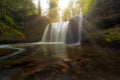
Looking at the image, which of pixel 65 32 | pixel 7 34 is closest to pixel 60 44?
pixel 65 32

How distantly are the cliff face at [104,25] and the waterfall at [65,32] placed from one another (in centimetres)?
205

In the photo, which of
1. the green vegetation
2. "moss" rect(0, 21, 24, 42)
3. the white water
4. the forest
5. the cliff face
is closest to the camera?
the forest

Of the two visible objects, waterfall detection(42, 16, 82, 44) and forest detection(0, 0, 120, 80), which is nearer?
forest detection(0, 0, 120, 80)

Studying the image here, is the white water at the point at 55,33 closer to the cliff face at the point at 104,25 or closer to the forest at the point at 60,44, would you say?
the forest at the point at 60,44

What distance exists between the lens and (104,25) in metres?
12.4

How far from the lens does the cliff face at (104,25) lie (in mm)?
10493

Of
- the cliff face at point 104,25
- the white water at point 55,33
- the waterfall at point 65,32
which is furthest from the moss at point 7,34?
A: the cliff face at point 104,25

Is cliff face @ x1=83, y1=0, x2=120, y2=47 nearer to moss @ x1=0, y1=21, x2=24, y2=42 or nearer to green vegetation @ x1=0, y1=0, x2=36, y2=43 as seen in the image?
moss @ x1=0, y1=21, x2=24, y2=42

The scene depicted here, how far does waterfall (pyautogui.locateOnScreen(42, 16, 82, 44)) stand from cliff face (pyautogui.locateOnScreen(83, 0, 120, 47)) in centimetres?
205

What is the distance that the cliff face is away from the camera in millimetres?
10493

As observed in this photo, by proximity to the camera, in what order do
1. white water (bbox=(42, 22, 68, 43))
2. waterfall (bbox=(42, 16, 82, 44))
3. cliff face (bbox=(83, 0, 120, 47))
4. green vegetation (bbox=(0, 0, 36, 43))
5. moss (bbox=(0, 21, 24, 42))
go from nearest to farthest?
cliff face (bbox=(83, 0, 120, 47)), moss (bbox=(0, 21, 24, 42)), green vegetation (bbox=(0, 0, 36, 43)), waterfall (bbox=(42, 16, 82, 44)), white water (bbox=(42, 22, 68, 43))

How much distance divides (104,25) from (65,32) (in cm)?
792

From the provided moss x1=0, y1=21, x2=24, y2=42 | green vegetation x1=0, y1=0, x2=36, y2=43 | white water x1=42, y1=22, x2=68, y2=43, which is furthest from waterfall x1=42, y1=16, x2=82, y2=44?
moss x1=0, y1=21, x2=24, y2=42

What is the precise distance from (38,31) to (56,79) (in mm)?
18830
